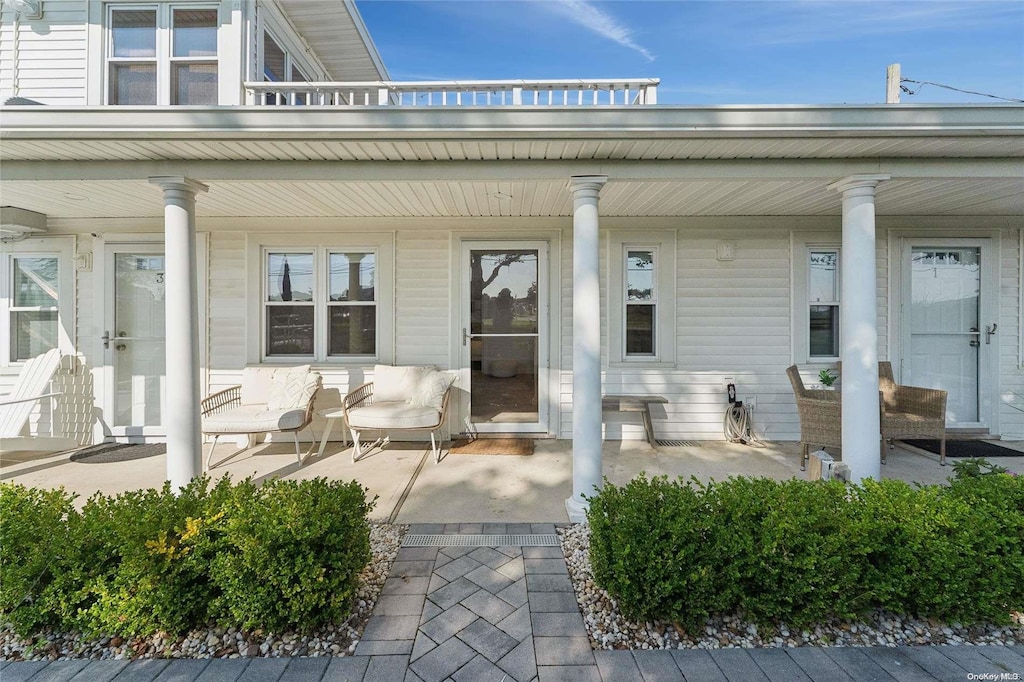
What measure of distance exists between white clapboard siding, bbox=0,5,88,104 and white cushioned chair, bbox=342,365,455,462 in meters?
4.14

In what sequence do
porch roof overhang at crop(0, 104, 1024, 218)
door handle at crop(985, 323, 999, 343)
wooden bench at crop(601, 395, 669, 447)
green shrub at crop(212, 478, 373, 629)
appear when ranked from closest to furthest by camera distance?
green shrub at crop(212, 478, 373, 629), porch roof overhang at crop(0, 104, 1024, 218), wooden bench at crop(601, 395, 669, 447), door handle at crop(985, 323, 999, 343)

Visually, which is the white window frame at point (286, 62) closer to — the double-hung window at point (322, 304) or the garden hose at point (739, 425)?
the double-hung window at point (322, 304)

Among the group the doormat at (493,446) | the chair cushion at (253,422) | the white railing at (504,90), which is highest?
the white railing at (504,90)

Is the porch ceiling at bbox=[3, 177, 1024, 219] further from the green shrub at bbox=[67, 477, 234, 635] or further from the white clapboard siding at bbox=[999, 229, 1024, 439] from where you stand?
the green shrub at bbox=[67, 477, 234, 635]

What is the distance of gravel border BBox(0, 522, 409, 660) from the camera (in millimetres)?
1885

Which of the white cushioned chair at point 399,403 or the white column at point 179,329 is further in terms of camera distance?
the white cushioned chair at point 399,403

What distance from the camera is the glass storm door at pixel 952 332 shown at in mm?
5035

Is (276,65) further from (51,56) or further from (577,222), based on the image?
(577,222)

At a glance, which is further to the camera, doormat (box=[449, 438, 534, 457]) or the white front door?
the white front door

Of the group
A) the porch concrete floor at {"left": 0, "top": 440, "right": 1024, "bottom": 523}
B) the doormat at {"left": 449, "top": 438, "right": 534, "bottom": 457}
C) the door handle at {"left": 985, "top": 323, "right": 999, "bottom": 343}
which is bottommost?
the porch concrete floor at {"left": 0, "top": 440, "right": 1024, "bottom": 523}

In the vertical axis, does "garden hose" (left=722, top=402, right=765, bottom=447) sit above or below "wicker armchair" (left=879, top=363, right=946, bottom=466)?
below

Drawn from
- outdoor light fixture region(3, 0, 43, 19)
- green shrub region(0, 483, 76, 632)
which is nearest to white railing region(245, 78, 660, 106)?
green shrub region(0, 483, 76, 632)

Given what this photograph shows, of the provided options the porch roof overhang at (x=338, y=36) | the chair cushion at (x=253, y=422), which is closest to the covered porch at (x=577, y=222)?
the chair cushion at (x=253, y=422)

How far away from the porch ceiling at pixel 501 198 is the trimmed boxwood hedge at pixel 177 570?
2399 mm
